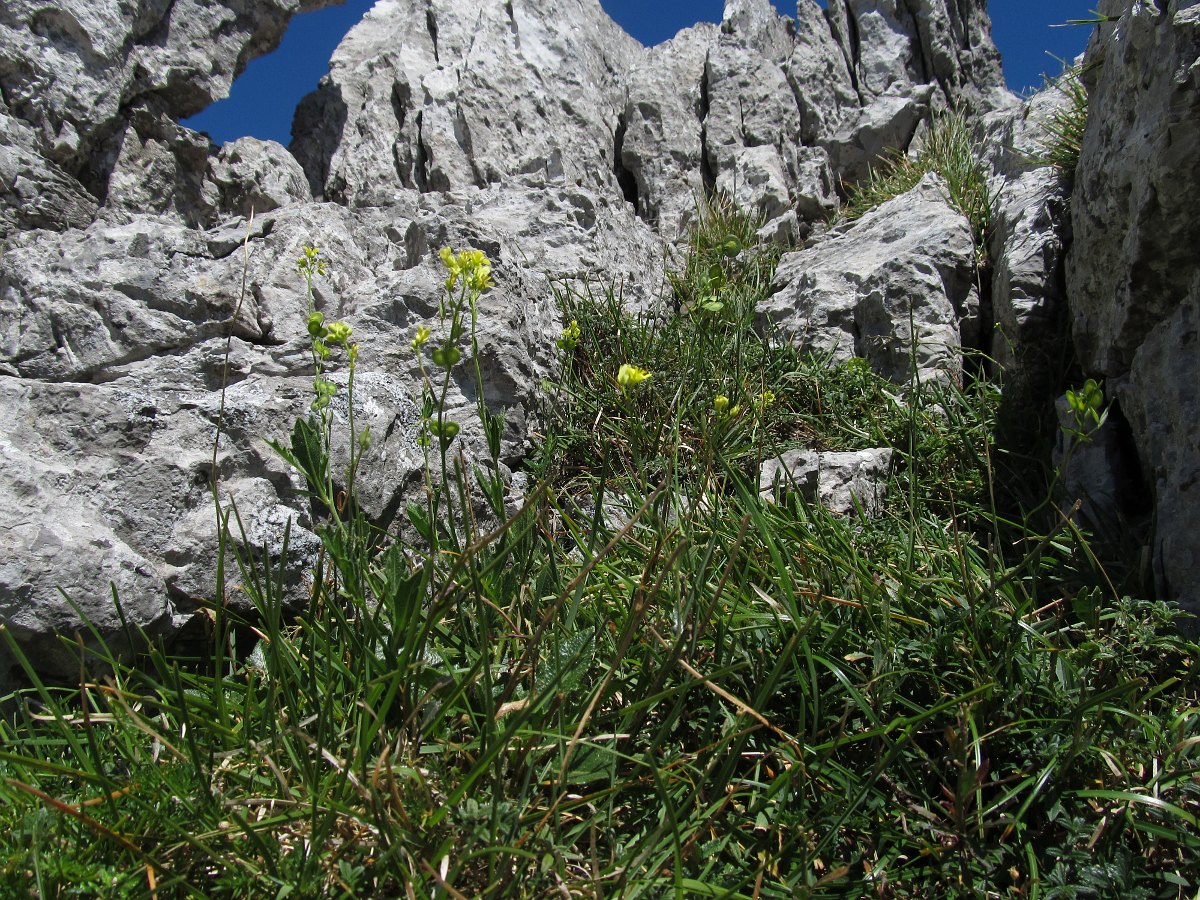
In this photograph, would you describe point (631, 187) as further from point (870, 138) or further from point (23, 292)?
point (23, 292)

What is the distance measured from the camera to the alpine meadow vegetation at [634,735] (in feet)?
5.09

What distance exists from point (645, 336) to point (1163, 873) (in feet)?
10.3

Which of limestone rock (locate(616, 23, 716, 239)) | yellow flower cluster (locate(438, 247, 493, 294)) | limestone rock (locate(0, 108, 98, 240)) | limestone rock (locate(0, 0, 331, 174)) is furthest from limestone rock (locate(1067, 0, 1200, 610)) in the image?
limestone rock (locate(0, 0, 331, 174))

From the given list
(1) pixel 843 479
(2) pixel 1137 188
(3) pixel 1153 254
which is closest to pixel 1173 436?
(3) pixel 1153 254

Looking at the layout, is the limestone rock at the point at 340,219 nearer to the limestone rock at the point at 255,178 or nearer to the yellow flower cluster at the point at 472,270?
the limestone rock at the point at 255,178

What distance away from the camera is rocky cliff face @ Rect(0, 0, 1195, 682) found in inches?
101

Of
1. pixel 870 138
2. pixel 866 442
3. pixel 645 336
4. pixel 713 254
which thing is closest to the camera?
pixel 866 442

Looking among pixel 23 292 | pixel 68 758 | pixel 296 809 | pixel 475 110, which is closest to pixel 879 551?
pixel 296 809

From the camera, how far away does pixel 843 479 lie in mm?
3174

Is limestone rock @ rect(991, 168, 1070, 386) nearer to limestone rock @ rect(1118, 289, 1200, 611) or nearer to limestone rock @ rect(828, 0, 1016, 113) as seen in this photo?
limestone rock @ rect(1118, 289, 1200, 611)

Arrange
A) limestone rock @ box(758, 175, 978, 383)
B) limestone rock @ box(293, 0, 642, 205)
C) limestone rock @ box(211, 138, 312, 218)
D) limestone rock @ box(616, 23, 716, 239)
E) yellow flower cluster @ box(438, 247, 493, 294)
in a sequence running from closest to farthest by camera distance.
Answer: yellow flower cluster @ box(438, 247, 493, 294), limestone rock @ box(758, 175, 978, 383), limestone rock @ box(211, 138, 312, 218), limestone rock @ box(293, 0, 642, 205), limestone rock @ box(616, 23, 716, 239)

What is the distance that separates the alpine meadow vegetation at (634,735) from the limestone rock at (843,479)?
552 mm

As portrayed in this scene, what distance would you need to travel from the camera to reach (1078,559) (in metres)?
2.53

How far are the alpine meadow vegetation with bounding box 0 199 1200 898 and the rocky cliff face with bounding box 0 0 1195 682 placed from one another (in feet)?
1.59
